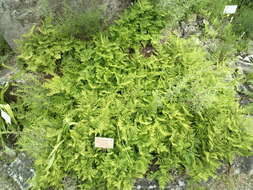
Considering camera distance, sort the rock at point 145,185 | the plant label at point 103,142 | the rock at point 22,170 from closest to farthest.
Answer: the plant label at point 103,142
the rock at point 145,185
the rock at point 22,170

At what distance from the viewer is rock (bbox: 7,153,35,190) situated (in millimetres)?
2586

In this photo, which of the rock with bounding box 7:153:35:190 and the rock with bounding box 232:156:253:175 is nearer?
the rock with bounding box 7:153:35:190

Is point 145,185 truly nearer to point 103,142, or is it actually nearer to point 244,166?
point 103,142

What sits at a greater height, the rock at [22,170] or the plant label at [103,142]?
the plant label at [103,142]

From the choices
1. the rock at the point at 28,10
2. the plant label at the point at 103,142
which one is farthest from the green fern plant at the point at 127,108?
the rock at the point at 28,10

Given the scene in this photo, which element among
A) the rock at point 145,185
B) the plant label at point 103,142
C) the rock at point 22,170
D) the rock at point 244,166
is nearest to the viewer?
the plant label at point 103,142

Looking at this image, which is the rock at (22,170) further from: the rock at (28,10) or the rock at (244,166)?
the rock at (244,166)

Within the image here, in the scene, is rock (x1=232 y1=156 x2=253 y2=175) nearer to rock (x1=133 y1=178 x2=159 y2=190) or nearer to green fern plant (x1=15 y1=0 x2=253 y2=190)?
green fern plant (x1=15 y1=0 x2=253 y2=190)

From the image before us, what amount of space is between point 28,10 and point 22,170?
184 cm

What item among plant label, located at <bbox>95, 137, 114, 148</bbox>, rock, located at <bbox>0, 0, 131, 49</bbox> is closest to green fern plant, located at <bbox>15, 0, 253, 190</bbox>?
plant label, located at <bbox>95, 137, 114, 148</bbox>

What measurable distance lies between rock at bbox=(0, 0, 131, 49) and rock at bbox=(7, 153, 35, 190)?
153 centimetres

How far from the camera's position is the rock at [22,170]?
259 centimetres

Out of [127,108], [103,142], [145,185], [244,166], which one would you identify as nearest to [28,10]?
[127,108]

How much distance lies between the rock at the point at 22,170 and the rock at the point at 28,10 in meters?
1.53
